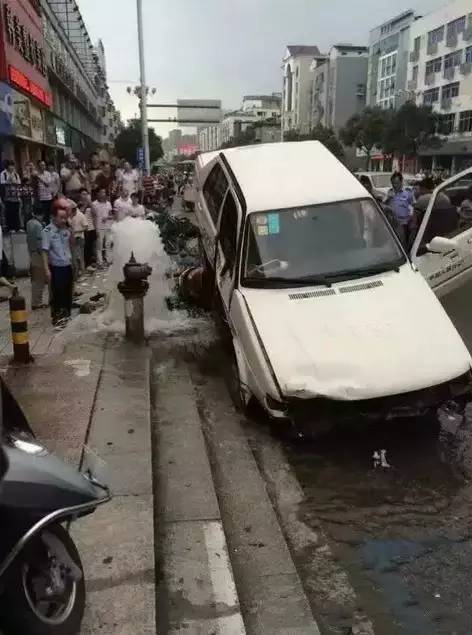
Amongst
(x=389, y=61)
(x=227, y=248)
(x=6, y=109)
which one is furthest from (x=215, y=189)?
(x=389, y=61)

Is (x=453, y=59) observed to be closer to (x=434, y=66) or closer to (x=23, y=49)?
(x=434, y=66)

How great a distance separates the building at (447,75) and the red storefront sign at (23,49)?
37.8 m

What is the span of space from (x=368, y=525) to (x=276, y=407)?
117cm

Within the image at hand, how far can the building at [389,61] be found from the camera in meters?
74.3

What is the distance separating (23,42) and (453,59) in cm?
4837

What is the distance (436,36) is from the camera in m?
63.6

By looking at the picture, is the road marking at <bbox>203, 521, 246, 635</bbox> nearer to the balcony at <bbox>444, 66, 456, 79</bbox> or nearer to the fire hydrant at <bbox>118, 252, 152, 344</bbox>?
the fire hydrant at <bbox>118, 252, 152, 344</bbox>

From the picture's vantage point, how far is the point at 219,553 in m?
3.55

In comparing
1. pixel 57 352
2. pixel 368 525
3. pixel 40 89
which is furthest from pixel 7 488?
pixel 40 89

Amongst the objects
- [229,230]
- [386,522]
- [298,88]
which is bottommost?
[386,522]

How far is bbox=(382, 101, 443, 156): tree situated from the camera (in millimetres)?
58562

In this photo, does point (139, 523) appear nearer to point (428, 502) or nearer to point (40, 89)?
point (428, 502)

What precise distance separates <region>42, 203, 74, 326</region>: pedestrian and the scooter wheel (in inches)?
242

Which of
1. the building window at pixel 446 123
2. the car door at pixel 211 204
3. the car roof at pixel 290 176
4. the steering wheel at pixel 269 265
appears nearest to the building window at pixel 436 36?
the building window at pixel 446 123
